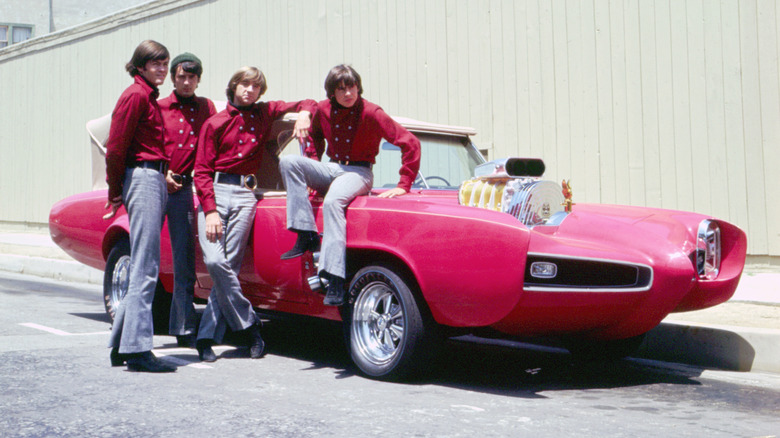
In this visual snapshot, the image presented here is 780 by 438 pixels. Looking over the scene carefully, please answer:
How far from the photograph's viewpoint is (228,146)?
5.17m

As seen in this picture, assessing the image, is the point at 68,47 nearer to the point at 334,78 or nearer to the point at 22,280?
the point at 22,280

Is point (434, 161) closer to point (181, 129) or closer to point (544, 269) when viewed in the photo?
point (181, 129)

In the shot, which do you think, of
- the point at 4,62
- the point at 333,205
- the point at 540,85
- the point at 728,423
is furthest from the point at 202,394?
the point at 4,62

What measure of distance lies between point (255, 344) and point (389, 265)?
1.21 m

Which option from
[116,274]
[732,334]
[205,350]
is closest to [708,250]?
[732,334]

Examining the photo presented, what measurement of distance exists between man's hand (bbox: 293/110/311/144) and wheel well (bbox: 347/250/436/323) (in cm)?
76

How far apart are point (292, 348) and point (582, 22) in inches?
213

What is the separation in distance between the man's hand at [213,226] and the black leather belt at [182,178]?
349 mm

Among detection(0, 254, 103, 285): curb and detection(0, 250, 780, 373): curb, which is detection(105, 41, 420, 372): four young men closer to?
detection(0, 250, 780, 373): curb

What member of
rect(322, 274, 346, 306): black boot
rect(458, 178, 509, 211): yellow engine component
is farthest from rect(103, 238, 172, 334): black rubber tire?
rect(458, 178, 509, 211): yellow engine component

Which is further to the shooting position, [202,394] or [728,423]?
[202,394]

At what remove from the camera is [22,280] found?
403 inches

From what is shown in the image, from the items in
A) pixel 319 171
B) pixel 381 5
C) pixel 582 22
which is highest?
pixel 381 5

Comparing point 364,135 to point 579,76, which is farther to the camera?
point 579,76
